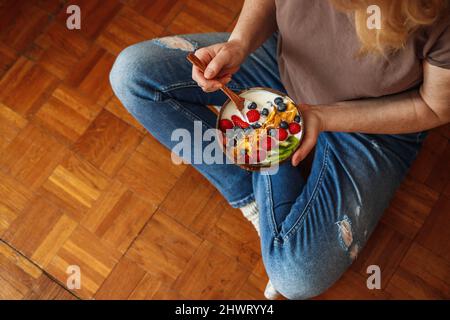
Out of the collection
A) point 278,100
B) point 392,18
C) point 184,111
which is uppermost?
point 392,18

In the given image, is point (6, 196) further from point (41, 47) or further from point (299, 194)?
point (299, 194)

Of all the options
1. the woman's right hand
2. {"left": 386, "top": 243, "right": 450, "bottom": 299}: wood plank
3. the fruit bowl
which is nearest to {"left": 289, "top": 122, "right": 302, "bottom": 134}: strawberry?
the fruit bowl

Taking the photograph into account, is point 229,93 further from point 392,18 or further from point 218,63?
point 392,18

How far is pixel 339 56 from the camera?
2.02 feet

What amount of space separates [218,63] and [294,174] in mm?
256

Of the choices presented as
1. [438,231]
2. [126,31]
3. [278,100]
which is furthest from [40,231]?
[438,231]

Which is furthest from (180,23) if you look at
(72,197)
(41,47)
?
(72,197)

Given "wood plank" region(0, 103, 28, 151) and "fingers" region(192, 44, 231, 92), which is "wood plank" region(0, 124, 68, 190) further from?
"fingers" region(192, 44, 231, 92)

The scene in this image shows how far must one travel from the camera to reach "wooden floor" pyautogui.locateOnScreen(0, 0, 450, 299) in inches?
36.3

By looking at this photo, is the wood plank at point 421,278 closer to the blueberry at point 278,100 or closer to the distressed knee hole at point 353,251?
the distressed knee hole at point 353,251

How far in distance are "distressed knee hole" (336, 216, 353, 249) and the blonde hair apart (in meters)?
0.29

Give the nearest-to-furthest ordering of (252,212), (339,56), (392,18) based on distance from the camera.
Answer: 1. (392,18)
2. (339,56)
3. (252,212)

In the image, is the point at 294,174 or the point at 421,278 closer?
the point at 294,174

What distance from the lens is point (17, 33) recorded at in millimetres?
1052
